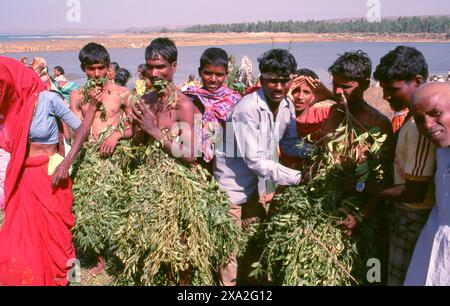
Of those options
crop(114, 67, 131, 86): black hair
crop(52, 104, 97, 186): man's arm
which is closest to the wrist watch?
crop(52, 104, 97, 186): man's arm

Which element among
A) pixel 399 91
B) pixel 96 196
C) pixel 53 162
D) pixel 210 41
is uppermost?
pixel 210 41

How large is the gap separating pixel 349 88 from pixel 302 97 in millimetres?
1054

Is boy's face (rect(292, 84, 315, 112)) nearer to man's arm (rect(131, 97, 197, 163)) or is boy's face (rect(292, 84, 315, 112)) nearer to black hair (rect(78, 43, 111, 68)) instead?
man's arm (rect(131, 97, 197, 163))

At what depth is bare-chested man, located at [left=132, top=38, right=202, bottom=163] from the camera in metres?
3.43

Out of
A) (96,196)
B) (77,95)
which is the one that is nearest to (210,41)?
(77,95)

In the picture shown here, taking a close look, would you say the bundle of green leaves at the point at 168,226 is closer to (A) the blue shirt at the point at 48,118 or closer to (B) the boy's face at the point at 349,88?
(A) the blue shirt at the point at 48,118

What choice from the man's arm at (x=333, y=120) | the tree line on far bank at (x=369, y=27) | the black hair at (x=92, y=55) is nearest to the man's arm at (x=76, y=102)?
the black hair at (x=92, y=55)

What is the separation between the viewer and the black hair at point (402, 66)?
9.94 feet

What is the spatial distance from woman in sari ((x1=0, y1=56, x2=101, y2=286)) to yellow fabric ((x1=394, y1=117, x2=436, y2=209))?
2.66 m

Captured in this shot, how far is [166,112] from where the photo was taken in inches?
142

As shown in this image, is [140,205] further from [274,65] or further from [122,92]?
[122,92]

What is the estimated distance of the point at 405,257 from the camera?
2.95 m

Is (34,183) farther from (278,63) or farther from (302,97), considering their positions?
(302,97)
